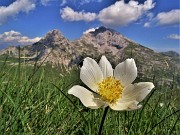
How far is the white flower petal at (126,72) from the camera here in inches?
119

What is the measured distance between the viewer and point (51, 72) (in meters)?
6.97

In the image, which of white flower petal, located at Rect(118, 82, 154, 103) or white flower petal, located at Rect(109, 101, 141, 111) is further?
white flower petal, located at Rect(118, 82, 154, 103)

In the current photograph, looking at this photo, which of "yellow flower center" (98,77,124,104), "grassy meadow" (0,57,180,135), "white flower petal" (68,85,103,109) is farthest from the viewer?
"grassy meadow" (0,57,180,135)

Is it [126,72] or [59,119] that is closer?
[126,72]

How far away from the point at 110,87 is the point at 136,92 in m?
0.22

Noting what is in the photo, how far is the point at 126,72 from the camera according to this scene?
3.03 m

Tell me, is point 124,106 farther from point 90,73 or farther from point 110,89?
point 90,73

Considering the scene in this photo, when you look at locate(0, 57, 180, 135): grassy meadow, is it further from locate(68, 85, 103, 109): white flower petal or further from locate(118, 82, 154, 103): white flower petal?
locate(118, 82, 154, 103): white flower petal

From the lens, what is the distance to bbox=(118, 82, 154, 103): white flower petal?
9.26ft

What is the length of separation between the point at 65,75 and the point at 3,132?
11.1 feet

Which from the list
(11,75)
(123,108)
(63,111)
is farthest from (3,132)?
(11,75)

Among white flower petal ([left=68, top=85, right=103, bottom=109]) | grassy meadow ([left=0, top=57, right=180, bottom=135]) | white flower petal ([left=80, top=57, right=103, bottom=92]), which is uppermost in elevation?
white flower petal ([left=80, top=57, right=103, bottom=92])

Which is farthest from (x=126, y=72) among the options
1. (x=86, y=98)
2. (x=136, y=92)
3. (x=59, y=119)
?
(x=59, y=119)

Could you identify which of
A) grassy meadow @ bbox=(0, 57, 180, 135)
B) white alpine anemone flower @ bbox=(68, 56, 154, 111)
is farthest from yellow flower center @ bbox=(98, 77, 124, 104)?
grassy meadow @ bbox=(0, 57, 180, 135)
